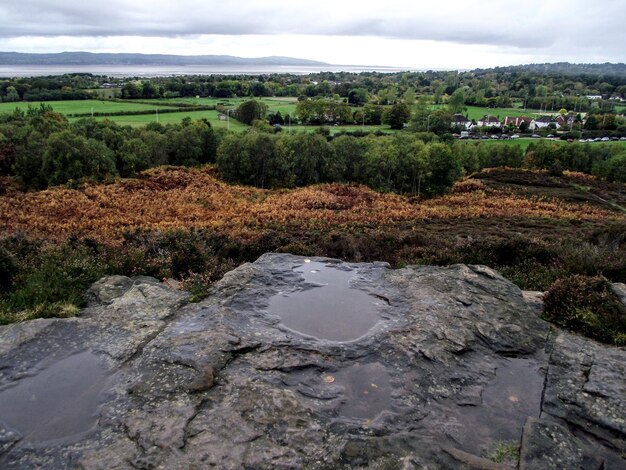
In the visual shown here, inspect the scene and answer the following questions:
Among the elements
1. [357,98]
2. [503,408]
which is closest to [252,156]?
[503,408]

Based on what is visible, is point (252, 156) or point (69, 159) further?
point (252, 156)

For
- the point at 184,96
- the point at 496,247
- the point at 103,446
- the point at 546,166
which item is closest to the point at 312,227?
the point at 496,247

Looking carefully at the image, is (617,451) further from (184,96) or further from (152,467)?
(184,96)

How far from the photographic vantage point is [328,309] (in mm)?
11477

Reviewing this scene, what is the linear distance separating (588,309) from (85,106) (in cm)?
10448

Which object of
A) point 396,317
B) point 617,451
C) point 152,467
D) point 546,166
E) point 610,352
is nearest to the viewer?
point 152,467

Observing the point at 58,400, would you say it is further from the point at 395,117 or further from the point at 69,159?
the point at 395,117

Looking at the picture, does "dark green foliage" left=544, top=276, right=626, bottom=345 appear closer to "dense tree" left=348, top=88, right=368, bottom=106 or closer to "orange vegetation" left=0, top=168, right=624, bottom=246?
"orange vegetation" left=0, top=168, right=624, bottom=246

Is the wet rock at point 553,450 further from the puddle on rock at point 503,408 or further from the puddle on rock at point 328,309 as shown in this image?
the puddle on rock at point 328,309

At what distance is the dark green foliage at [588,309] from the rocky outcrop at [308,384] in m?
0.61

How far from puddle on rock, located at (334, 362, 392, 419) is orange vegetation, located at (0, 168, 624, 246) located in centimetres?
1109

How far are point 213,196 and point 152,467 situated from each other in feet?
88.6

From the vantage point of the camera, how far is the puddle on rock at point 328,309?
34.3 feet

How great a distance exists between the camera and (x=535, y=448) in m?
6.91
